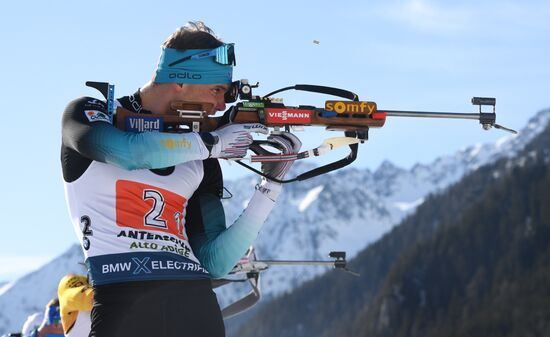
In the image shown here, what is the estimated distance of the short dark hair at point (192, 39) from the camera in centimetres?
523

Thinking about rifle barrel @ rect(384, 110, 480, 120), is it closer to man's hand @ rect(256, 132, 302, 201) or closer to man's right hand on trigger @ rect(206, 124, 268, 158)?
man's hand @ rect(256, 132, 302, 201)

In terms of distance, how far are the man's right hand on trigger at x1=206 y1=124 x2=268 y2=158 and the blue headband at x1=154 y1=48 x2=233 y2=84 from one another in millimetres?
262

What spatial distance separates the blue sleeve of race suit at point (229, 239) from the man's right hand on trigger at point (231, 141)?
27 centimetres

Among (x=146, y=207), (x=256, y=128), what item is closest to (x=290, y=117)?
(x=256, y=128)

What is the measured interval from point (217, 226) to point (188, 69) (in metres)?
0.84

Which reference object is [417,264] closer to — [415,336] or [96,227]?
[415,336]

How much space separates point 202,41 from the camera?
17.2 feet

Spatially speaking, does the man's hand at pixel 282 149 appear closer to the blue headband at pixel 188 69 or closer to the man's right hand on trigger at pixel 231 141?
the man's right hand on trigger at pixel 231 141

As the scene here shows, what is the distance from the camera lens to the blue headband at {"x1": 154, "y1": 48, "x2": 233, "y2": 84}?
5.18 metres

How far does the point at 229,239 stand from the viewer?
5242 millimetres

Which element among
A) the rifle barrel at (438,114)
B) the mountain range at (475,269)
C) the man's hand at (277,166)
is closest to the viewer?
the man's hand at (277,166)

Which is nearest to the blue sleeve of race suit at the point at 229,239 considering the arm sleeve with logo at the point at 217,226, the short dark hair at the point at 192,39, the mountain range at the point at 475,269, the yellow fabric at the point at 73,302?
the arm sleeve with logo at the point at 217,226

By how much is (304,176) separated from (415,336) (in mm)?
156270

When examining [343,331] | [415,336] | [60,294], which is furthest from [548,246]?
[60,294]
